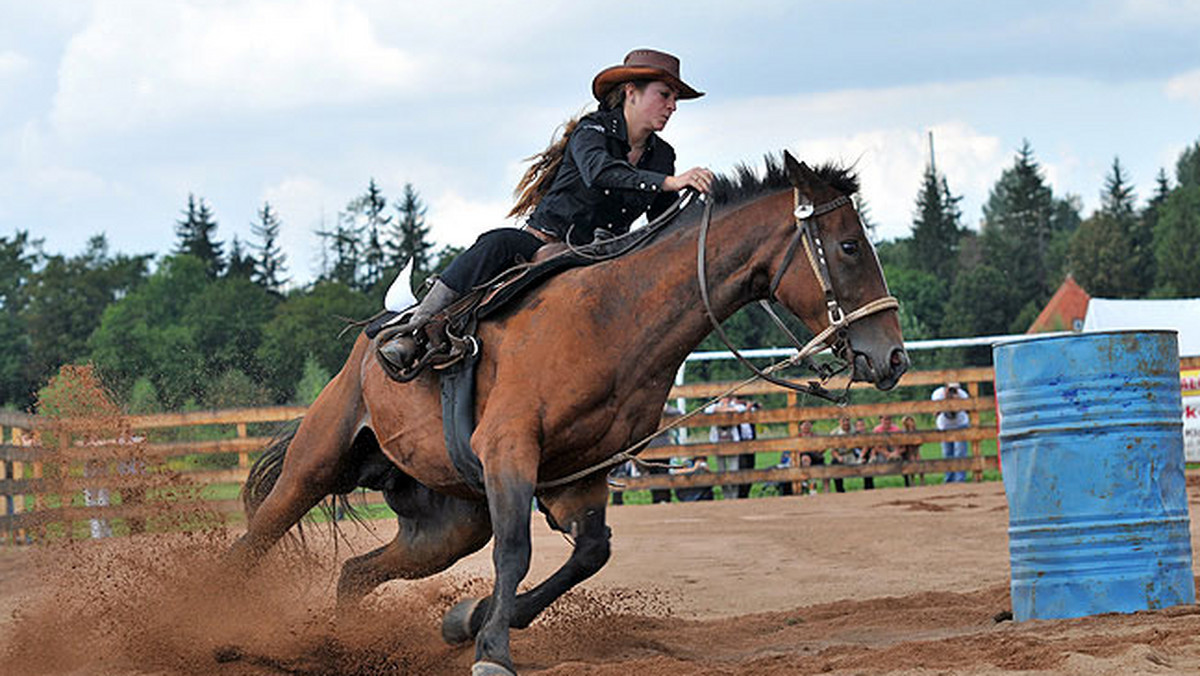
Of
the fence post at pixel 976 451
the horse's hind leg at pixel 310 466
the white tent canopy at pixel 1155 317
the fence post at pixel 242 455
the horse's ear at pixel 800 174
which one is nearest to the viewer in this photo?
the horse's ear at pixel 800 174

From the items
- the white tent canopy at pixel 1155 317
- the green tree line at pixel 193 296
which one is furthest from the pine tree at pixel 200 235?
the white tent canopy at pixel 1155 317

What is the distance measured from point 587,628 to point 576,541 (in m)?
1.11

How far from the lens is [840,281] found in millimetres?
5371

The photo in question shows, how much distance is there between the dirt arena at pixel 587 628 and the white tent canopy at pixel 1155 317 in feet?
42.3

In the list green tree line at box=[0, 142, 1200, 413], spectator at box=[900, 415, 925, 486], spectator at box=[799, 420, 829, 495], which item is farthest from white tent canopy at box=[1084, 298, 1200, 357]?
green tree line at box=[0, 142, 1200, 413]

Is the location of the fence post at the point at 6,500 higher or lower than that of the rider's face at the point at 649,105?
lower

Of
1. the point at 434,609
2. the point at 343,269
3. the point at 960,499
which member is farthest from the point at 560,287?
the point at 343,269

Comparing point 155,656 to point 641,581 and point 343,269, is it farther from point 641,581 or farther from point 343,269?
point 343,269

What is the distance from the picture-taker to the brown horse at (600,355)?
534cm

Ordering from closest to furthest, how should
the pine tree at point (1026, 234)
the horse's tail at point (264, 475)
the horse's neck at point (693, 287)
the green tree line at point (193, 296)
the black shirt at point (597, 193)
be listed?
the horse's neck at point (693, 287) → the black shirt at point (597, 193) → the horse's tail at point (264, 475) → the green tree line at point (193, 296) → the pine tree at point (1026, 234)

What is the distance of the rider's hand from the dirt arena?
6.11 ft

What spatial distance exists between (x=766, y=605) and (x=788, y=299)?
3.41 meters

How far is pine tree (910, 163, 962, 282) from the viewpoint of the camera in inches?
3819

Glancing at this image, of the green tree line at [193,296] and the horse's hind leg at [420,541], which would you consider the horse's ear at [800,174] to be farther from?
the green tree line at [193,296]
